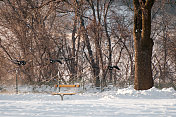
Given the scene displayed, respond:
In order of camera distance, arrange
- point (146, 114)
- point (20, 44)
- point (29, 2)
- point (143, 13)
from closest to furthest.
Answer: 1. point (146, 114)
2. point (143, 13)
3. point (29, 2)
4. point (20, 44)

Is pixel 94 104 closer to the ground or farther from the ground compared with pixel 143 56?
closer to the ground

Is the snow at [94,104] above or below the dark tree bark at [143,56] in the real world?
below

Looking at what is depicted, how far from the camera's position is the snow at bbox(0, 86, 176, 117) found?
7980 mm

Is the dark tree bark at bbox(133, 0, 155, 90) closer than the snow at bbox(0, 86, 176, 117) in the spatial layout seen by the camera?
No

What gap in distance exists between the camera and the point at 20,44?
24000 millimetres

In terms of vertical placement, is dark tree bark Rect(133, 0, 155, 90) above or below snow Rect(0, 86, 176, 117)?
above

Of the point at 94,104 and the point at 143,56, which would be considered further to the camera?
the point at 143,56

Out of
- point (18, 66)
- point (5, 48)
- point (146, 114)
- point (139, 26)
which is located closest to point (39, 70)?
point (18, 66)

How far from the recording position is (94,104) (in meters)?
10.6

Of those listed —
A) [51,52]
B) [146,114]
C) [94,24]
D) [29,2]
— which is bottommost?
[146,114]

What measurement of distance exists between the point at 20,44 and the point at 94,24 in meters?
6.09

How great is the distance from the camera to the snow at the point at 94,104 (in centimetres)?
798

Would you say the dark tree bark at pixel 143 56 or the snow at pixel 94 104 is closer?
the snow at pixel 94 104

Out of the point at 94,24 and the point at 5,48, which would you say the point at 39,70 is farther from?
the point at 94,24
